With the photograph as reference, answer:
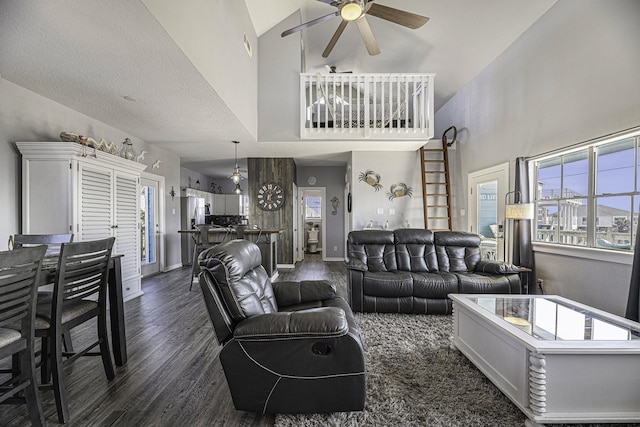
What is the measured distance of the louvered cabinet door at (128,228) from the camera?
147 inches

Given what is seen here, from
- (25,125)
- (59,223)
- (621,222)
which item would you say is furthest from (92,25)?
(621,222)

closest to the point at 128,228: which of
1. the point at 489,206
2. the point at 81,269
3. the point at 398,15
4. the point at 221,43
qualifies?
the point at 81,269

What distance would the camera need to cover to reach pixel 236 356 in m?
1.49

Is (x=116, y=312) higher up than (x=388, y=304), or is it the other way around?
(x=116, y=312)

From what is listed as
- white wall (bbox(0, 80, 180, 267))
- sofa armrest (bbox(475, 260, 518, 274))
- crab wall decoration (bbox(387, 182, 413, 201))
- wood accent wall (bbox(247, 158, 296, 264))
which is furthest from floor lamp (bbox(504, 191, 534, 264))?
white wall (bbox(0, 80, 180, 267))

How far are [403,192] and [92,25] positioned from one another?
16.4 ft

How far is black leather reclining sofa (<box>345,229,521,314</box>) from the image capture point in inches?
126

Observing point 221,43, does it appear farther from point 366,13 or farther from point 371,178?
point 371,178

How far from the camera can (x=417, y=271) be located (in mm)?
3619

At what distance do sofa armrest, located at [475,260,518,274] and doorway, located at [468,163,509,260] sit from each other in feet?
3.15

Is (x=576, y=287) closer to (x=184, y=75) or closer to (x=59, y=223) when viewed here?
(x=184, y=75)

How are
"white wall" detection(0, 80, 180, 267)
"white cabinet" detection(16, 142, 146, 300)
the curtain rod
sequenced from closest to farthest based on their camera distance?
the curtain rod
"white wall" detection(0, 80, 180, 267)
"white cabinet" detection(16, 142, 146, 300)

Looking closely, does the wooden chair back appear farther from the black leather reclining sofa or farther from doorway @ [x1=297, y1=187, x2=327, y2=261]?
doorway @ [x1=297, y1=187, x2=327, y2=261]

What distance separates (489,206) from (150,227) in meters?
6.20
